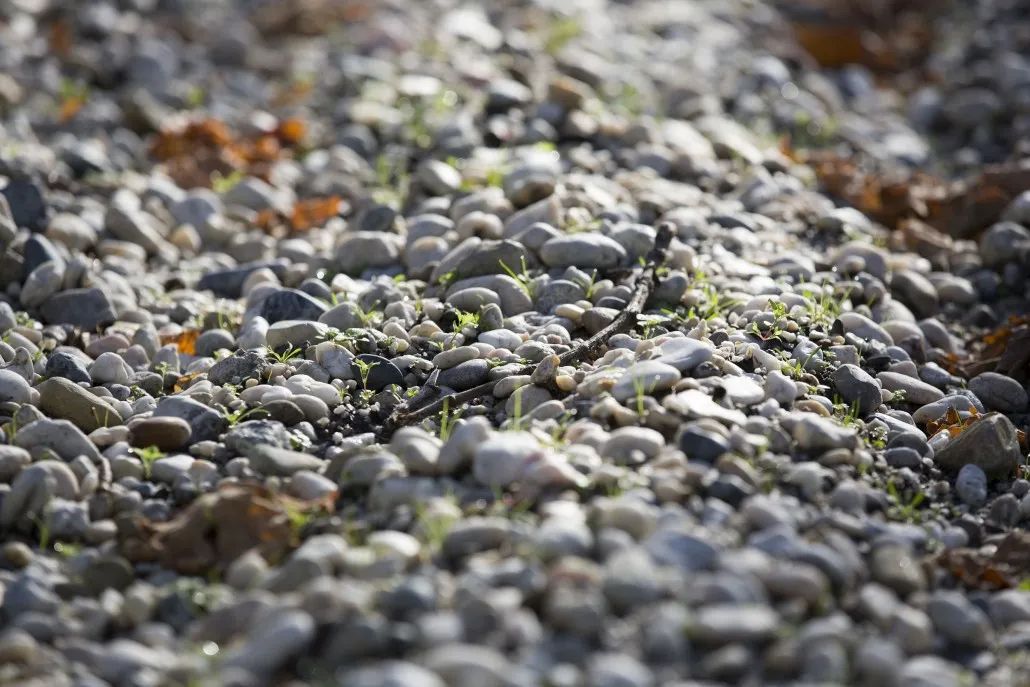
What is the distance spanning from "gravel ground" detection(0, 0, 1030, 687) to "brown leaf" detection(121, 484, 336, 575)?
0.03ft

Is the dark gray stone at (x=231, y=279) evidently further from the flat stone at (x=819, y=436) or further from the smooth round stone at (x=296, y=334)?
the flat stone at (x=819, y=436)

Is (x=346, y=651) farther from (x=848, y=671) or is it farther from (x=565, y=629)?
(x=848, y=671)

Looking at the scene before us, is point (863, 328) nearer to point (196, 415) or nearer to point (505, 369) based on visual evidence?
point (505, 369)

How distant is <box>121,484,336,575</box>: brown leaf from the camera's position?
3.01 metres

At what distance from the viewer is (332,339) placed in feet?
12.9

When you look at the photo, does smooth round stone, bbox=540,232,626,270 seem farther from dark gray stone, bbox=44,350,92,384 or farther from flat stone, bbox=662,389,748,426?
dark gray stone, bbox=44,350,92,384

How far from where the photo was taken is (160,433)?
3479 millimetres

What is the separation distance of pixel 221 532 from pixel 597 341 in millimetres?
1313

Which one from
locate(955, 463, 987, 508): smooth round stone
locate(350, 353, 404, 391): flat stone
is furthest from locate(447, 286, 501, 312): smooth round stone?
locate(955, 463, 987, 508): smooth round stone

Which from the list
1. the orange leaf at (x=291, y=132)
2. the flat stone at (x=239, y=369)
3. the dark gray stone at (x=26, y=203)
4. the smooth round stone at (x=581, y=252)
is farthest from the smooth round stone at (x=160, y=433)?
the orange leaf at (x=291, y=132)

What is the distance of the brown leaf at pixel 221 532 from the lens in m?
3.01

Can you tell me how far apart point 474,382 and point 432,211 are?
56.8 inches

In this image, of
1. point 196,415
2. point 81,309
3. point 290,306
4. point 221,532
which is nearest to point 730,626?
point 221,532

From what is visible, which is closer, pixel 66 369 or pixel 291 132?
pixel 66 369
